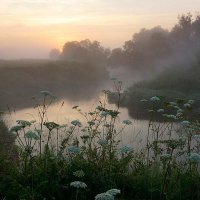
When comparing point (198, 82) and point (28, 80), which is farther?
point (28, 80)

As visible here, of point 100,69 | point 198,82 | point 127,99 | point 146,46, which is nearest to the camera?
point 127,99

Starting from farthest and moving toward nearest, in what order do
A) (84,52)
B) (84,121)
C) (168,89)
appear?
(84,52) < (168,89) < (84,121)

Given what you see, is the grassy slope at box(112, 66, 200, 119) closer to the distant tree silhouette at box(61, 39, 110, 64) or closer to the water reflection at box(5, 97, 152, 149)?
the water reflection at box(5, 97, 152, 149)

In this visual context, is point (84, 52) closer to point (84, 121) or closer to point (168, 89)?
point (168, 89)

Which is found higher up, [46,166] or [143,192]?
[46,166]

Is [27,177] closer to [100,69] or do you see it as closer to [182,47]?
[182,47]

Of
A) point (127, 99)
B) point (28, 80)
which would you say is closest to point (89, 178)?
point (127, 99)

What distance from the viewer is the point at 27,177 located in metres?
7.72

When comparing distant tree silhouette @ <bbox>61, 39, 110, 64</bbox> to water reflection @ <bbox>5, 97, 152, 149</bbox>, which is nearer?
water reflection @ <bbox>5, 97, 152, 149</bbox>

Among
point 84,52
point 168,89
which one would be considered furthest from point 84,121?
point 84,52

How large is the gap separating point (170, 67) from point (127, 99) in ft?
94.8

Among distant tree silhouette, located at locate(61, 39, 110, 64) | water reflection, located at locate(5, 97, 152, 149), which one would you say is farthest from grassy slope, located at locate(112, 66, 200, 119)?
distant tree silhouette, located at locate(61, 39, 110, 64)

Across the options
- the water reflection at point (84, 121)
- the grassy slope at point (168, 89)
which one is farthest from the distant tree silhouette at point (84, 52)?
the water reflection at point (84, 121)

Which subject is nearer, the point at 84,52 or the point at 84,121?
the point at 84,121
